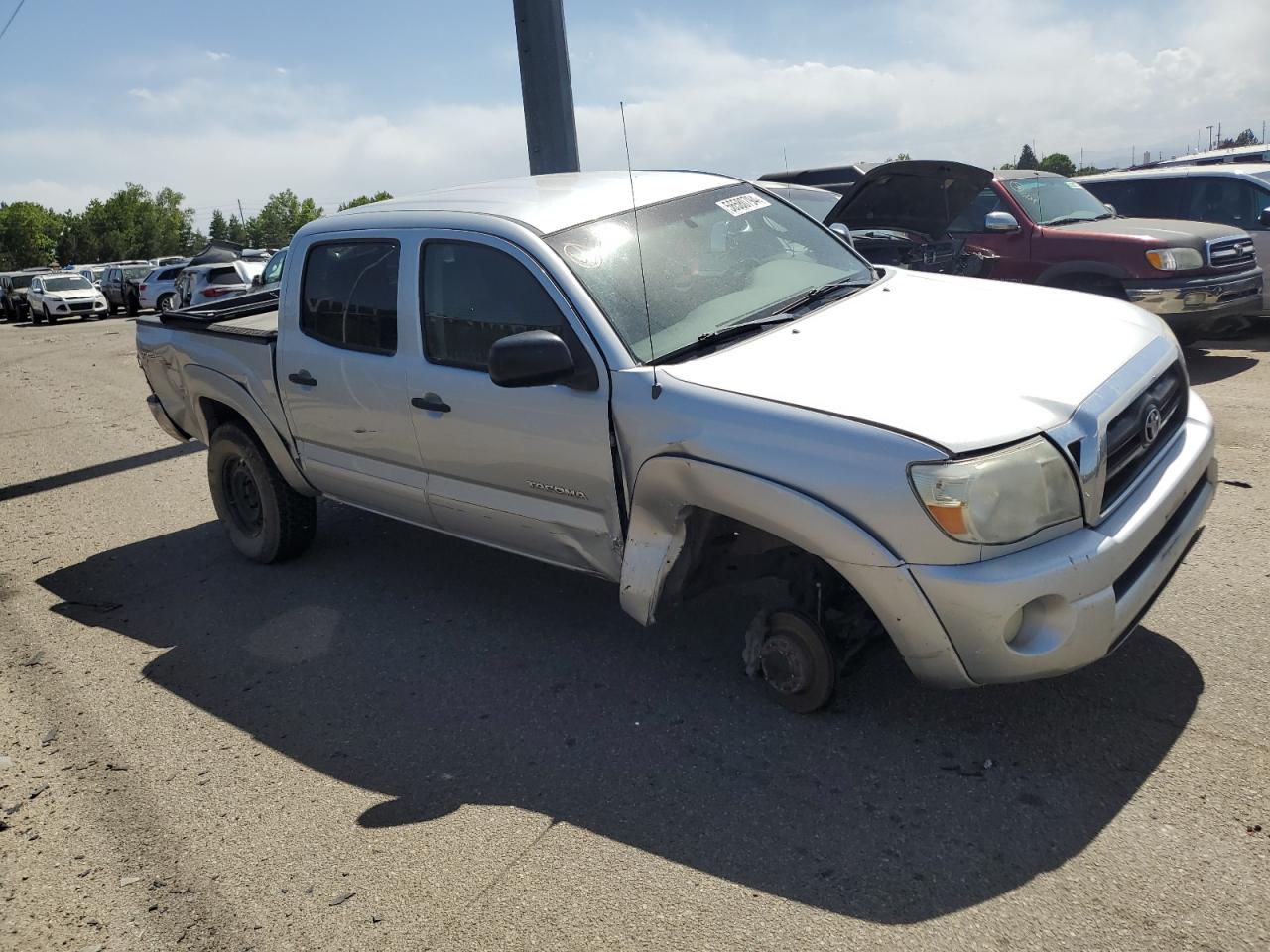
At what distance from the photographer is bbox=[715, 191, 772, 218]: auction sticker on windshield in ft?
15.4

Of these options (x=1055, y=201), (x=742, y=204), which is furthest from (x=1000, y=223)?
(x=742, y=204)

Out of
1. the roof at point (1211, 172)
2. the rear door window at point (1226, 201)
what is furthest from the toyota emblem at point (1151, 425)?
Result: the roof at point (1211, 172)

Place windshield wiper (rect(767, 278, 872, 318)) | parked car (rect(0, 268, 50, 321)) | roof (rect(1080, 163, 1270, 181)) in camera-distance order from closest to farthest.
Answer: windshield wiper (rect(767, 278, 872, 318))
roof (rect(1080, 163, 1270, 181))
parked car (rect(0, 268, 50, 321))

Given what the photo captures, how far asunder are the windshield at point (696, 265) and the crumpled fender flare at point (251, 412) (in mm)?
2222

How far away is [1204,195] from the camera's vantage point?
10.8 meters

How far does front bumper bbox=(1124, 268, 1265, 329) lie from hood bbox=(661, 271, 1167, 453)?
4922 millimetres

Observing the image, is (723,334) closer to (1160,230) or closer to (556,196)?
(556,196)

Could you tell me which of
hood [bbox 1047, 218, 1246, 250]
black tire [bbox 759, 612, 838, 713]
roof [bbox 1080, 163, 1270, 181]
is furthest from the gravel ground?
roof [bbox 1080, 163, 1270, 181]

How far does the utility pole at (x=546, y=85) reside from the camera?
835 centimetres

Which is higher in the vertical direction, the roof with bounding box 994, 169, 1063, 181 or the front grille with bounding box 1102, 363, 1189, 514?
the roof with bounding box 994, 169, 1063, 181

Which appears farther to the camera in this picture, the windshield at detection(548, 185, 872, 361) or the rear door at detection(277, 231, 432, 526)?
the rear door at detection(277, 231, 432, 526)

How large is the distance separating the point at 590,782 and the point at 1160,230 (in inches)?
307

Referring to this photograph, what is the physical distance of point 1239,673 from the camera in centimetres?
374

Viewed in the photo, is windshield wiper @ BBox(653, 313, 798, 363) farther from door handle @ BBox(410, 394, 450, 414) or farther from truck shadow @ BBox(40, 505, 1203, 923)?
truck shadow @ BBox(40, 505, 1203, 923)
